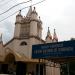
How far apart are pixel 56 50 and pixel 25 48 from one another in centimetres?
1800

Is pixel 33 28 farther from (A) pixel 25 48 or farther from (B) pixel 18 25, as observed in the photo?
(A) pixel 25 48

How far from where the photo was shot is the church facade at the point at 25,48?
31.2 meters

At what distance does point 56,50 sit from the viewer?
1738cm

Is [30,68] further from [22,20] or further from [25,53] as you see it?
[22,20]

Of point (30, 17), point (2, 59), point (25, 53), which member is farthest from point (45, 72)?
point (30, 17)

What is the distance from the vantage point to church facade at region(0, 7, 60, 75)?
31212 millimetres

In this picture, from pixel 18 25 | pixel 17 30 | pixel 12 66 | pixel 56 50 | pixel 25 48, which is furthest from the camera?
pixel 18 25

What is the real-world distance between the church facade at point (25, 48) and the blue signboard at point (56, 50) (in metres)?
12.3

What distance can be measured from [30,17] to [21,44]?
5168 millimetres

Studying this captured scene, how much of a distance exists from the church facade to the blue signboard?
12.3 metres

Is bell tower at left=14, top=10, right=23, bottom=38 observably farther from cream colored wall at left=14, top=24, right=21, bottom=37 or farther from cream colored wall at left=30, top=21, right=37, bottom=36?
cream colored wall at left=30, top=21, right=37, bottom=36

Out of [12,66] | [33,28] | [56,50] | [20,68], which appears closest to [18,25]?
[33,28]

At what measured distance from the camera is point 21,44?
3556 cm

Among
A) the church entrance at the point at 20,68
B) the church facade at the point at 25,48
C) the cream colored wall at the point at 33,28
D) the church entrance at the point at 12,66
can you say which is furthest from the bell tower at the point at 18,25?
the church entrance at the point at 20,68
